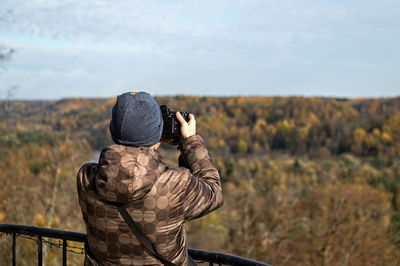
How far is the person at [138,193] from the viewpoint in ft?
5.36

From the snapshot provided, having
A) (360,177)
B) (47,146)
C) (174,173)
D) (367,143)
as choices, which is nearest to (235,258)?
(174,173)

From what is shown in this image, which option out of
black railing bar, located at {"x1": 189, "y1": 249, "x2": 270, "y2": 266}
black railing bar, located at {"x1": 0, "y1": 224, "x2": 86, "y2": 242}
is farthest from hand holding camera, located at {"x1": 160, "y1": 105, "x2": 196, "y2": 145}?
black railing bar, located at {"x1": 0, "y1": 224, "x2": 86, "y2": 242}

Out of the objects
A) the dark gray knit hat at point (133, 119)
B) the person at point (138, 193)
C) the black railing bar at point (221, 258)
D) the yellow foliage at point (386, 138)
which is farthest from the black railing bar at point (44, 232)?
the yellow foliage at point (386, 138)

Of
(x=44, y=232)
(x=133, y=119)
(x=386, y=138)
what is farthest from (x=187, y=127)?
Result: (x=386, y=138)

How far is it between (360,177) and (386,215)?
82.7ft

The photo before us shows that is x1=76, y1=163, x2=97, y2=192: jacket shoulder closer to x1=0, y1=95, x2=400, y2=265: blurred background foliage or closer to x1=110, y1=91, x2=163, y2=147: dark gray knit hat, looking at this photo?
x1=110, y1=91, x2=163, y2=147: dark gray knit hat

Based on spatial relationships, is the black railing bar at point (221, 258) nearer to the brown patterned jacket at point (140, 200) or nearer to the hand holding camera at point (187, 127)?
the brown patterned jacket at point (140, 200)

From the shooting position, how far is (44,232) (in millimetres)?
3010

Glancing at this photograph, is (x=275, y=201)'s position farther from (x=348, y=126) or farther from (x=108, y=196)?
(x=348, y=126)

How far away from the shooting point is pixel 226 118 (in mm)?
94688

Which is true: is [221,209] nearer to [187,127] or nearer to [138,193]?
[187,127]

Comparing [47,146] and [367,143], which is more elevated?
[47,146]

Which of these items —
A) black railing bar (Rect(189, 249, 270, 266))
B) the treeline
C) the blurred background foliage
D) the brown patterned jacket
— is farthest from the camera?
the treeline

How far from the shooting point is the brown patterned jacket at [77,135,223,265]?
1.63m
